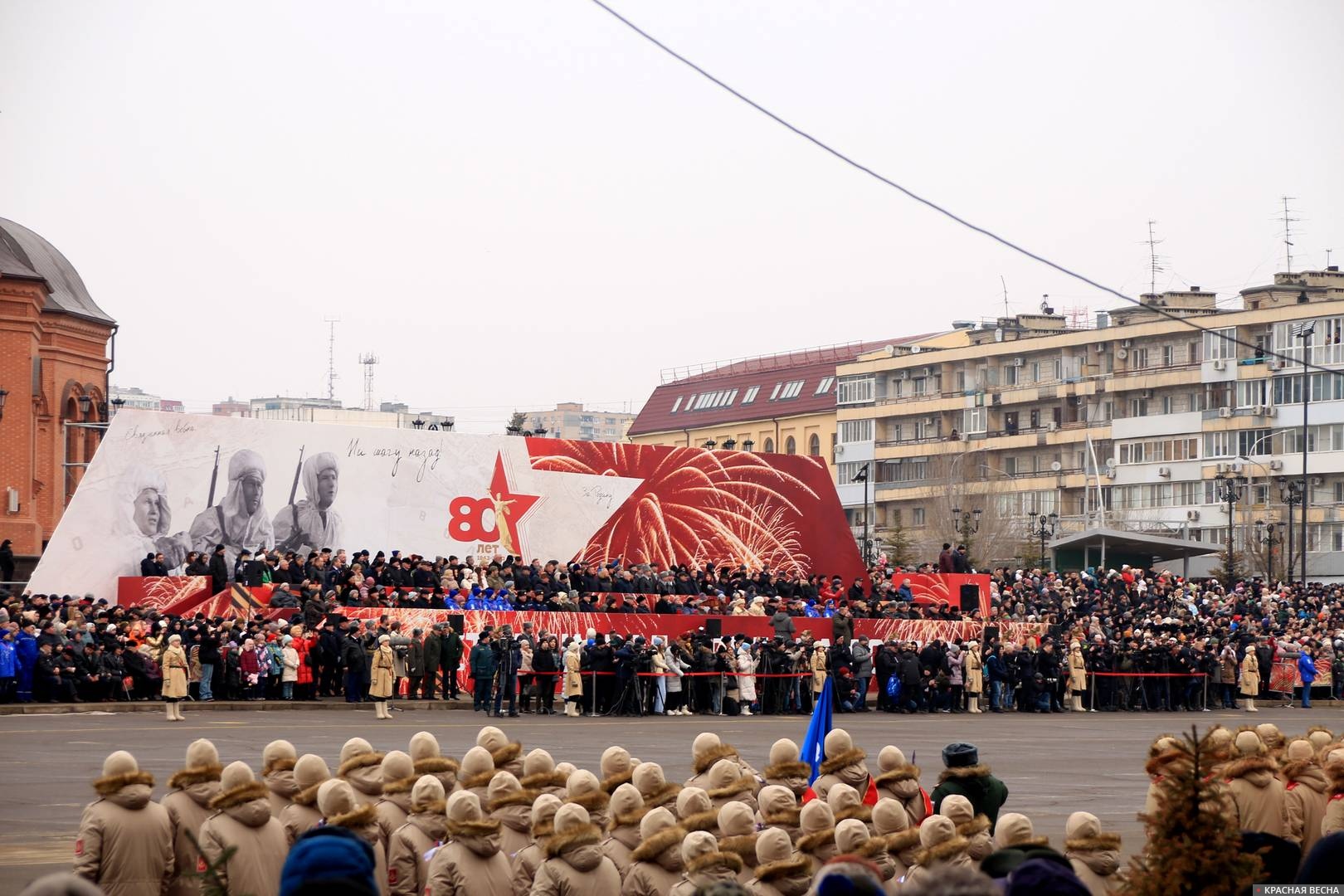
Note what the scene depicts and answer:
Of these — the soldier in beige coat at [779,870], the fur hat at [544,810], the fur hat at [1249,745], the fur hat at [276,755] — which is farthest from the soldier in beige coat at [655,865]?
the fur hat at [1249,745]

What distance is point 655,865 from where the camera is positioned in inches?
351

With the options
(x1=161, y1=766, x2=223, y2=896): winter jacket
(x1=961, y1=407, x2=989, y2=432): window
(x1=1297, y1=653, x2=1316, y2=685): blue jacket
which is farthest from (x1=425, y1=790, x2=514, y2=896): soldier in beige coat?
(x1=961, y1=407, x2=989, y2=432): window

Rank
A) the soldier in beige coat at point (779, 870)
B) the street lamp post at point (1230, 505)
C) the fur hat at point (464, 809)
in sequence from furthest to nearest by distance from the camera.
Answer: the street lamp post at point (1230, 505)
the fur hat at point (464, 809)
the soldier in beige coat at point (779, 870)

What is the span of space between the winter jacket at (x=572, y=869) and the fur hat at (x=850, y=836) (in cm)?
134

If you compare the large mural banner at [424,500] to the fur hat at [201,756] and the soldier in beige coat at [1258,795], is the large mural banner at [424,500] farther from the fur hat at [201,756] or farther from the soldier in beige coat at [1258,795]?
the soldier in beige coat at [1258,795]

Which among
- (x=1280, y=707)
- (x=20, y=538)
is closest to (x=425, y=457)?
(x=20, y=538)

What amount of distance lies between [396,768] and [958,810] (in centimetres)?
361

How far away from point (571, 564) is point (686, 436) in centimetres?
6627

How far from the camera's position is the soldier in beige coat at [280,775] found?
10.7m

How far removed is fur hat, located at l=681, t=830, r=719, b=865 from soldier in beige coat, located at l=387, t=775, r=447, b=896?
70.5 inches

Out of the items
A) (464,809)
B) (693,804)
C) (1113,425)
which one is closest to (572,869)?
(464,809)

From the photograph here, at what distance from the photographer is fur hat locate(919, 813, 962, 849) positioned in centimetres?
938

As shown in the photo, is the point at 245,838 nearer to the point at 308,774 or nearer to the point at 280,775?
the point at 308,774

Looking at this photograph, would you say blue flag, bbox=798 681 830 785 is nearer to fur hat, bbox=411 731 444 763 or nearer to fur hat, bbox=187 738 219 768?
fur hat, bbox=411 731 444 763
